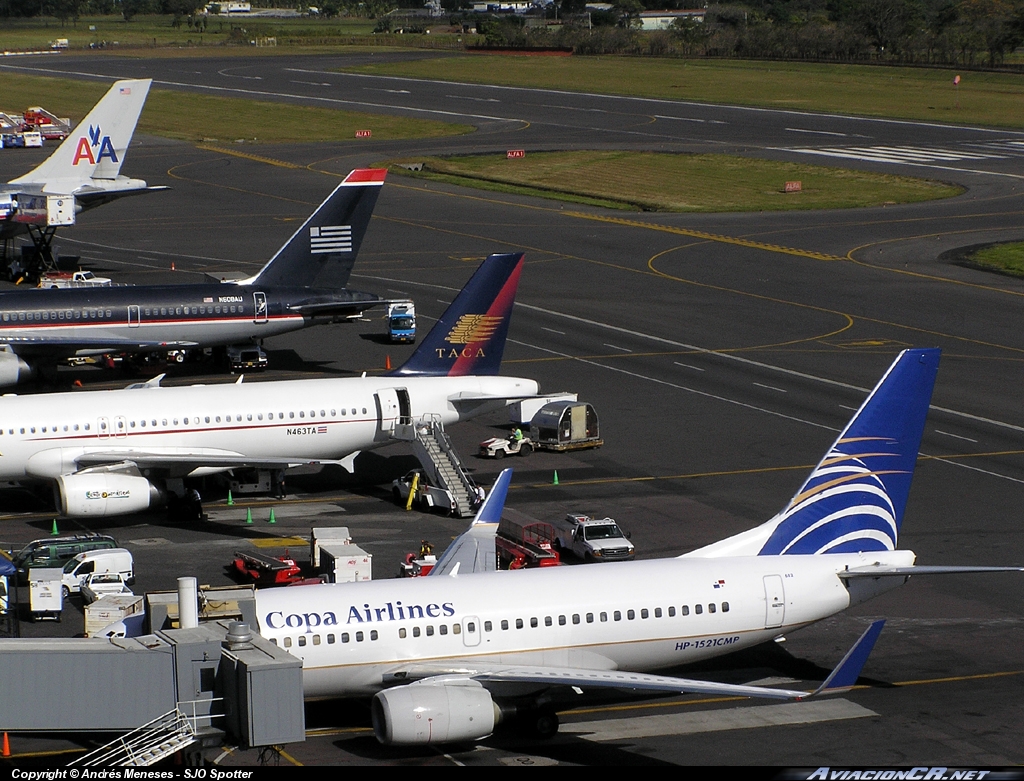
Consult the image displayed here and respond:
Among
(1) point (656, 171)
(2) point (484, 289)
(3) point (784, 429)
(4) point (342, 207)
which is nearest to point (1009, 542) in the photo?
(3) point (784, 429)

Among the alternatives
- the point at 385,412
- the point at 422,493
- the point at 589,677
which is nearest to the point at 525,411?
the point at 385,412

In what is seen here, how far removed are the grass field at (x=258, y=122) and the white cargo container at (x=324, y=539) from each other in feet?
410

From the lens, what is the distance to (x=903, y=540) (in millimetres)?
48625

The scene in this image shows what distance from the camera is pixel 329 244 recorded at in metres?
72.2

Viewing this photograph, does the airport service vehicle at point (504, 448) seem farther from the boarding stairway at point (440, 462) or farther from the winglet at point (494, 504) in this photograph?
the winglet at point (494, 504)

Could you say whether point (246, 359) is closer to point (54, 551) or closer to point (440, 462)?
point (440, 462)

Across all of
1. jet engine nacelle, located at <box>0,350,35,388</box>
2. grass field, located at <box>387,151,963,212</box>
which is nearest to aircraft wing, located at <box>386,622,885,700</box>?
jet engine nacelle, located at <box>0,350,35,388</box>

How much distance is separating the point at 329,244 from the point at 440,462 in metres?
21.8

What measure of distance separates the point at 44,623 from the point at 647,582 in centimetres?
1766

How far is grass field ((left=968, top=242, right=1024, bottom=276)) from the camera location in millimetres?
99250

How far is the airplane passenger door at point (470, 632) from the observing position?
3328 centimetres

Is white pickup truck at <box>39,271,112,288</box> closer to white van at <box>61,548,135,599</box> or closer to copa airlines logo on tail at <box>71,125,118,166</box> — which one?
copa airlines logo on tail at <box>71,125,118,166</box>

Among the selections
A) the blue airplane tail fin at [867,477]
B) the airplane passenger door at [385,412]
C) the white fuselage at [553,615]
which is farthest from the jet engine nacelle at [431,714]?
the airplane passenger door at [385,412]

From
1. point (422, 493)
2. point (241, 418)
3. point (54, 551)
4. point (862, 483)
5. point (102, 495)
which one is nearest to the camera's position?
point (862, 483)
